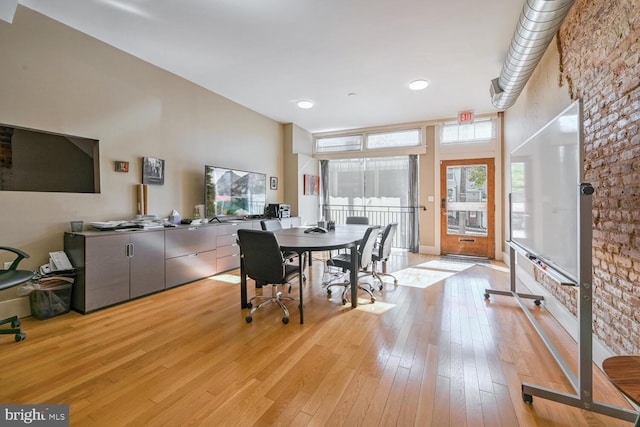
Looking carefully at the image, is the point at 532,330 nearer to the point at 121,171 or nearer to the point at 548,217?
the point at 548,217

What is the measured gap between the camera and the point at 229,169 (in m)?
4.67

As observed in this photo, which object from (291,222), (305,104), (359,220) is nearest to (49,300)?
(291,222)

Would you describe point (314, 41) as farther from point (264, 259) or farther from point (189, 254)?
point (189, 254)

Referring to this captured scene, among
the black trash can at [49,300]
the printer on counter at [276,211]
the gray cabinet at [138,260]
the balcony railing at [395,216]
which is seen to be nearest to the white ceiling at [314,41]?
the printer on counter at [276,211]

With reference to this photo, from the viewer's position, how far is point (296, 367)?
1895 millimetres

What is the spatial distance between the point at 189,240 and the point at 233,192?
1.29 metres

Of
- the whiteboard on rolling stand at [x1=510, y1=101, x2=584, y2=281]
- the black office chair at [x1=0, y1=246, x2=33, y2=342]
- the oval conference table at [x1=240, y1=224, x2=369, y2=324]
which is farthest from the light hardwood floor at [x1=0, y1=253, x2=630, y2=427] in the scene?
the whiteboard on rolling stand at [x1=510, y1=101, x2=584, y2=281]

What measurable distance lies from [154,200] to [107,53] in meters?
1.79

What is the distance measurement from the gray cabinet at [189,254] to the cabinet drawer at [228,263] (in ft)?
0.34

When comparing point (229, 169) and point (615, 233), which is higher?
point (229, 169)

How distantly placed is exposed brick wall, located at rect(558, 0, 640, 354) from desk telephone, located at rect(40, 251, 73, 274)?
4.56 m

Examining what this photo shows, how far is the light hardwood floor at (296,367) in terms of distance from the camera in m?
1.49

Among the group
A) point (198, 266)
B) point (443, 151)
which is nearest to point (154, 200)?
point (198, 266)

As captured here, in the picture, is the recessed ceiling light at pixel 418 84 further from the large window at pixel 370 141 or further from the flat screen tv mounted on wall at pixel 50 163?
the flat screen tv mounted on wall at pixel 50 163
